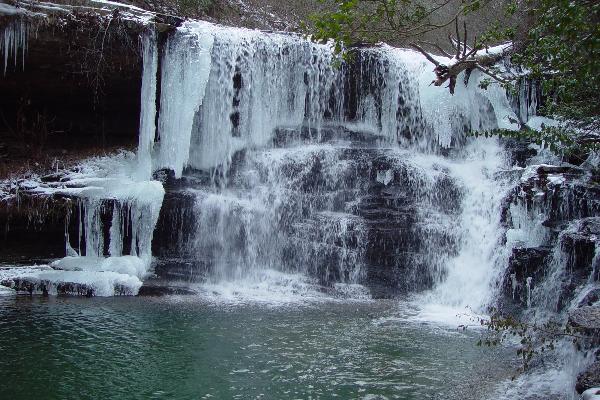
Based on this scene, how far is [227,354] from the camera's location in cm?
759

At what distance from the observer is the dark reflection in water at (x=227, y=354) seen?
20.7ft

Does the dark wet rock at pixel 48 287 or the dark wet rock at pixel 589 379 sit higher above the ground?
the dark wet rock at pixel 589 379

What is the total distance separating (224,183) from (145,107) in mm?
2588

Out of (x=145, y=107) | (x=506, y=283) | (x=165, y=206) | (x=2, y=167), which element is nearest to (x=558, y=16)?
(x=506, y=283)

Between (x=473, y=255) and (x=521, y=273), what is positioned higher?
(x=473, y=255)

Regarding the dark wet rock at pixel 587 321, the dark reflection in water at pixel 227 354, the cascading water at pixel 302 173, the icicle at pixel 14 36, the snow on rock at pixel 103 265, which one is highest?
the icicle at pixel 14 36

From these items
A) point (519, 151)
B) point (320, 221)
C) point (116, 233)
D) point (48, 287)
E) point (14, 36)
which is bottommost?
point (48, 287)

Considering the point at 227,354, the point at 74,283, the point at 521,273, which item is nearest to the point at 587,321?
the point at 227,354

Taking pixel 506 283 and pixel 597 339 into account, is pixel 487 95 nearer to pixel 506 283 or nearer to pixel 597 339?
pixel 506 283

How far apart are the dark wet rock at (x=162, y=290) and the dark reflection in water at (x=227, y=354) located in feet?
3.85

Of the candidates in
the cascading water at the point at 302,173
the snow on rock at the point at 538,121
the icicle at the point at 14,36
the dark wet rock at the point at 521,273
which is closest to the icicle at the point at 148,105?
the cascading water at the point at 302,173

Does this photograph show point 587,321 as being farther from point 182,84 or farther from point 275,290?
point 182,84

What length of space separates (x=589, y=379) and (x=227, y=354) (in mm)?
4281

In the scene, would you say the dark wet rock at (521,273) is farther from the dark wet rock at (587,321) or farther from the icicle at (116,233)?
the icicle at (116,233)
